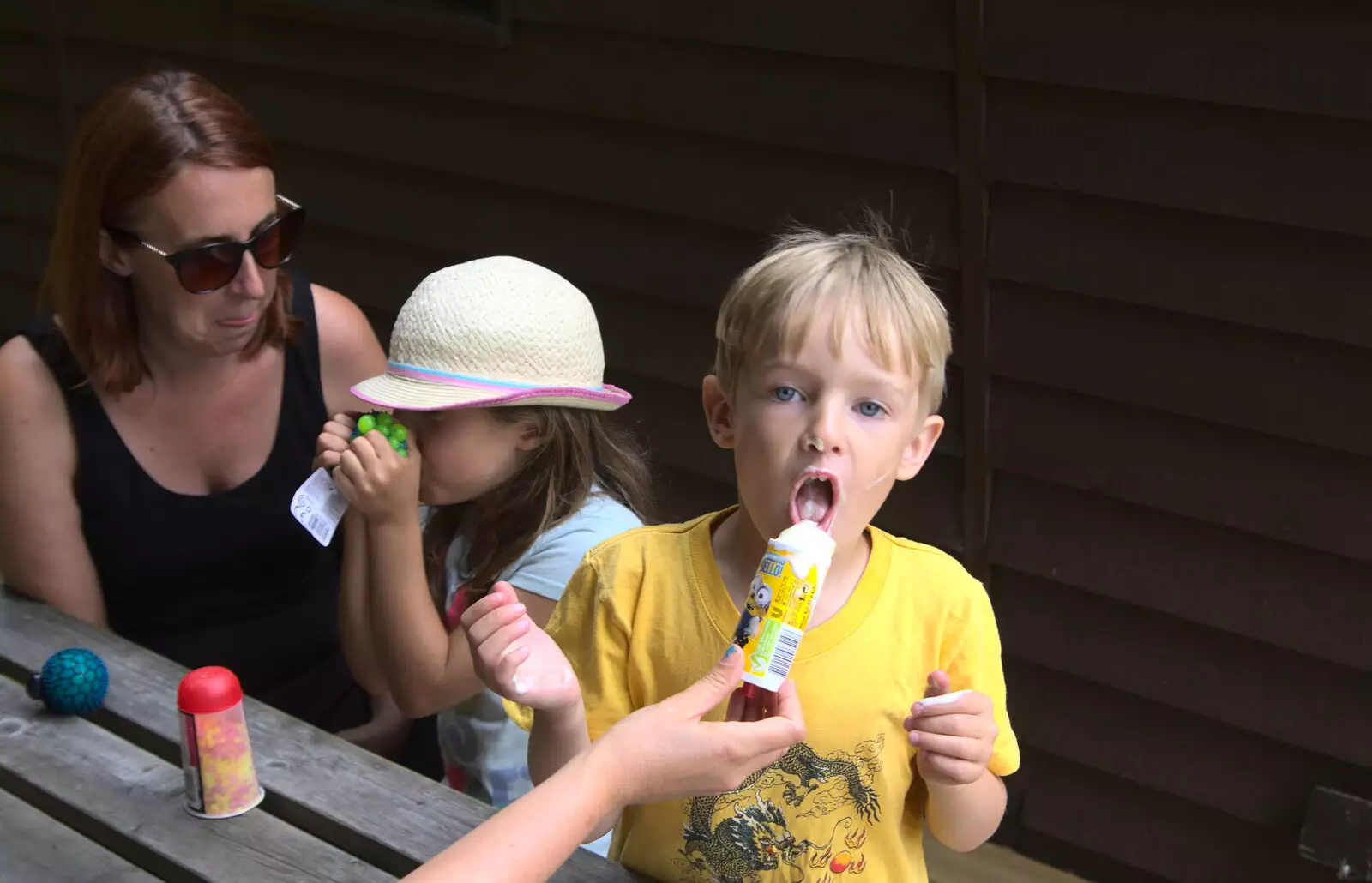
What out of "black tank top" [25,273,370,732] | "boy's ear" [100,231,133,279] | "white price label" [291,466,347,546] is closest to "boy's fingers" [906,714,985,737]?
"white price label" [291,466,347,546]

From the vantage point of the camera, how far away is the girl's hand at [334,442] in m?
2.05

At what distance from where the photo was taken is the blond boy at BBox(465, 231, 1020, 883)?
4.65 feet

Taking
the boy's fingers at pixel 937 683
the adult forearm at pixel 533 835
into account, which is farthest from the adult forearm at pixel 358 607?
the boy's fingers at pixel 937 683

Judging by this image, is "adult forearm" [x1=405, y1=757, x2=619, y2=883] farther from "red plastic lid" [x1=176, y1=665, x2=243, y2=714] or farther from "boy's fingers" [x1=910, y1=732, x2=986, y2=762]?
"red plastic lid" [x1=176, y1=665, x2=243, y2=714]

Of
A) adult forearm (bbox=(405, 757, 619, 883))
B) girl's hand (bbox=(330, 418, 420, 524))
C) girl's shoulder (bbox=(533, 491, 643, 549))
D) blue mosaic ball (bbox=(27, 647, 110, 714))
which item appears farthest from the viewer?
girl's shoulder (bbox=(533, 491, 643, 549))

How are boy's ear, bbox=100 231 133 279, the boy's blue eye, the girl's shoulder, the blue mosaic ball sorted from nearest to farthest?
the boy's blue eye
the blue mosaic ball
the girl's shoulder
boy's ear, bbox=100 231 133 279

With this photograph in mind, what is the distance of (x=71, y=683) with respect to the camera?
6.15ft

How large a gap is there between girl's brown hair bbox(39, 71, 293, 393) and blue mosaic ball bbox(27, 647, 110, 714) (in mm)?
698

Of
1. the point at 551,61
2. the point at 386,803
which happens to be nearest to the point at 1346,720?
the point at 386,803

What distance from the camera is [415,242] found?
12.1 feet

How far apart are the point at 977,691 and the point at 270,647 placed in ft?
5.32

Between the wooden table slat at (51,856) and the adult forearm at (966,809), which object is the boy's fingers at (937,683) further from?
the wooden table slat at (51,856)

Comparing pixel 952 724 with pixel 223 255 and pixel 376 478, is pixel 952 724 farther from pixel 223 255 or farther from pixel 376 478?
pixel 223 255

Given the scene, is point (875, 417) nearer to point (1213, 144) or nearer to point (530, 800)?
point (530, 800)
